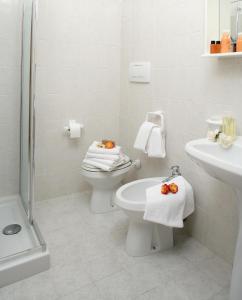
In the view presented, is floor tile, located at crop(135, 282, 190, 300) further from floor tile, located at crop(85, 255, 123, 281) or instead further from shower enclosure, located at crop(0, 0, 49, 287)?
shower enclosure, located at crop(0, 0, 49, 287)

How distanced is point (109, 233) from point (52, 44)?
160 centimetres

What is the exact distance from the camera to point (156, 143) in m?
2.04

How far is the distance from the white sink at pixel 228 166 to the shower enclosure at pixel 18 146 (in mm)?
976

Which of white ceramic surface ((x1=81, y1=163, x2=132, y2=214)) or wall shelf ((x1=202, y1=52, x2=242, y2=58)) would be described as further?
white ceramic surface ((x1=81, y1=163, x2=132, y2=214))

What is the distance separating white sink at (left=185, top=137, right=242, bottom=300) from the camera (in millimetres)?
1022

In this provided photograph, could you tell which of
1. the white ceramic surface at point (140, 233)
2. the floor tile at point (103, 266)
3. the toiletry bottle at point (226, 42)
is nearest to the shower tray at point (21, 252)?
the floor tile at point (103, 266)

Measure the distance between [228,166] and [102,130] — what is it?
1759mm

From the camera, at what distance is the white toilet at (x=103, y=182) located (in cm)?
216

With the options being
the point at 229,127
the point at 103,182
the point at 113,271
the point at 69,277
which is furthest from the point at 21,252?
the point at 229,127

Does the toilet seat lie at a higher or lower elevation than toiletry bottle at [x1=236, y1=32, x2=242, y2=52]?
lower

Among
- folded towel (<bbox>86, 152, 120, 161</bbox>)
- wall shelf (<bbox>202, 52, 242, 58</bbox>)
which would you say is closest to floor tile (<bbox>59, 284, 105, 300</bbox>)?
folded towel (<bbox>86, 152, 120, 161</bbox>)

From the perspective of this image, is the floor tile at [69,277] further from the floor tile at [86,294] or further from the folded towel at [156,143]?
the folded towel at [156,143]

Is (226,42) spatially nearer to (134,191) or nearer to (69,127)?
(134,191)

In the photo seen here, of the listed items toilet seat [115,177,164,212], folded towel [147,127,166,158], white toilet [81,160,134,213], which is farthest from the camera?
white toilet [81,160,134,213]
